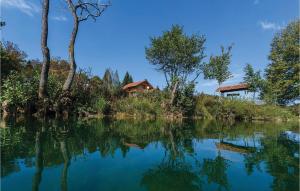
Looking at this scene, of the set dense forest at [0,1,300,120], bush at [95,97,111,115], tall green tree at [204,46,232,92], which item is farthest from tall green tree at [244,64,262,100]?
bush at [95,97,111,115]

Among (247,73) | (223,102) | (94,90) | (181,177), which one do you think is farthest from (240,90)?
(181,177)

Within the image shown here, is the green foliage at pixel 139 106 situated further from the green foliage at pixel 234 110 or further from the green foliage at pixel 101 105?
the green foliage at pixel 234 110

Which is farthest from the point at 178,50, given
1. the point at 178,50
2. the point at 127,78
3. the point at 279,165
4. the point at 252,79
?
the point at 127,78

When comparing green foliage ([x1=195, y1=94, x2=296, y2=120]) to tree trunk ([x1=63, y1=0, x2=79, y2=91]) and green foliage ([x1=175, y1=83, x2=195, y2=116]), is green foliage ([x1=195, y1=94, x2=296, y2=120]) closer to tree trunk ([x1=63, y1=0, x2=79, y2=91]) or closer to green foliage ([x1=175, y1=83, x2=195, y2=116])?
green foliage ([x1=175, y1=83, x2=195, y2=116])

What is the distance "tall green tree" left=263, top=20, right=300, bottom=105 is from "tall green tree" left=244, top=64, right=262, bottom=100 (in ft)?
4.03

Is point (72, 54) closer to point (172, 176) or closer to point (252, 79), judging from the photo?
point (172, 176)

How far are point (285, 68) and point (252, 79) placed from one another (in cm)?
433

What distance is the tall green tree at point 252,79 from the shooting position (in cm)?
3175

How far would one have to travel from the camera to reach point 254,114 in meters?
21.6

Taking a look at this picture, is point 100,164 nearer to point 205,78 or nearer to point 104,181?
point 104,181

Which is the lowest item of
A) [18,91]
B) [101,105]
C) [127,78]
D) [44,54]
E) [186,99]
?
[101,105]

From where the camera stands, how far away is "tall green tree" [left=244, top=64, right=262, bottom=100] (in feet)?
104

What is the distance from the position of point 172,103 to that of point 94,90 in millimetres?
7532

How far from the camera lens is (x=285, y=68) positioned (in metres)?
29.5
